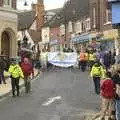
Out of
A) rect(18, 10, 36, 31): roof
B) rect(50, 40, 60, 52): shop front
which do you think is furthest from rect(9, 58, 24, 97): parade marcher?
rect(18, 10, 36, 31): roof

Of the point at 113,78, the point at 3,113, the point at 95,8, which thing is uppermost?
the point at 95,8

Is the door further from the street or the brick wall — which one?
the street

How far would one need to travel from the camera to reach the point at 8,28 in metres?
49.1

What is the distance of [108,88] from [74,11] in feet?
206

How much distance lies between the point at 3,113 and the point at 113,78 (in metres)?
6.08

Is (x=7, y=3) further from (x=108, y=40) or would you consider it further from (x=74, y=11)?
(x=74, y=11)

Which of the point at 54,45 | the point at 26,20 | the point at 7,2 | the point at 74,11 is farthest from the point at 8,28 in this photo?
the point at 26,20

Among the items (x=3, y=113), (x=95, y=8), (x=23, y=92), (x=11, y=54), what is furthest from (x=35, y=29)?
(x=3, y=113)

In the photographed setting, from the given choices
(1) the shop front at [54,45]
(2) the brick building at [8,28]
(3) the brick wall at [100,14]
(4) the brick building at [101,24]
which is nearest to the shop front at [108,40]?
(4) the brick building at [101,24]

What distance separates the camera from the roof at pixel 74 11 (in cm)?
7538

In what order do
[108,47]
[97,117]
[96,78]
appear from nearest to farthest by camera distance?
[97,117] → [96,78] → [108,47]

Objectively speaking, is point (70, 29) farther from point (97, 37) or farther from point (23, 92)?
point (23, 92)

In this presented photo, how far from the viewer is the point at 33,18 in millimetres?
106062

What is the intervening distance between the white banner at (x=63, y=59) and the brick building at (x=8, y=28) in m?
3.32
